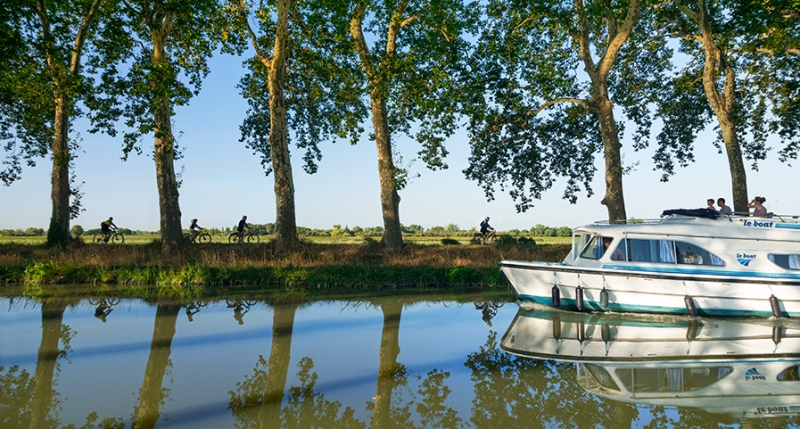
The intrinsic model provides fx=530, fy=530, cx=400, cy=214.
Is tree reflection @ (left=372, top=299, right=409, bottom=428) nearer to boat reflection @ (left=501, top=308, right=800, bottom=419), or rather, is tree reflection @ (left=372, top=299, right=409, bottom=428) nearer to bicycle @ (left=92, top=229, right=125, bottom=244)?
boat reflection @ (left=501, top=308, right=800, bottom=419)

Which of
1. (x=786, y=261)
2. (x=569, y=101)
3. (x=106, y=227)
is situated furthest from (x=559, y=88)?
(x=106, y=227)

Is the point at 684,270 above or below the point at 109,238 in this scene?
below

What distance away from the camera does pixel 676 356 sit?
888cm

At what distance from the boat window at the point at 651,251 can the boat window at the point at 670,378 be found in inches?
240

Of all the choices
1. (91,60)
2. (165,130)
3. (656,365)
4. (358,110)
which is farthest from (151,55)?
(656,365)

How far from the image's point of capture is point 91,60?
858 inches

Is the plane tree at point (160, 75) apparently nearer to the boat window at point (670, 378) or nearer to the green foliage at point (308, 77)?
the green foliage at point (308, 77)

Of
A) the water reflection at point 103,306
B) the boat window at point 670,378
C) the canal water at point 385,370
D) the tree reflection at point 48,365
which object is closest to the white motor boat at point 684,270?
the canal water at point 385,370

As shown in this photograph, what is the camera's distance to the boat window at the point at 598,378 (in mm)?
7216

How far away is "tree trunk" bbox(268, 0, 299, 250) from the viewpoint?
21.6m

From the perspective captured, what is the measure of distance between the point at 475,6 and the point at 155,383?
20.8 m

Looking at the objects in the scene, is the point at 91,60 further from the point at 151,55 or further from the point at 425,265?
the point at 425,265

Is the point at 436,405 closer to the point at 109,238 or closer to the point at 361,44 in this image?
the point at 361,44

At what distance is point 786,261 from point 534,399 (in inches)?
411
